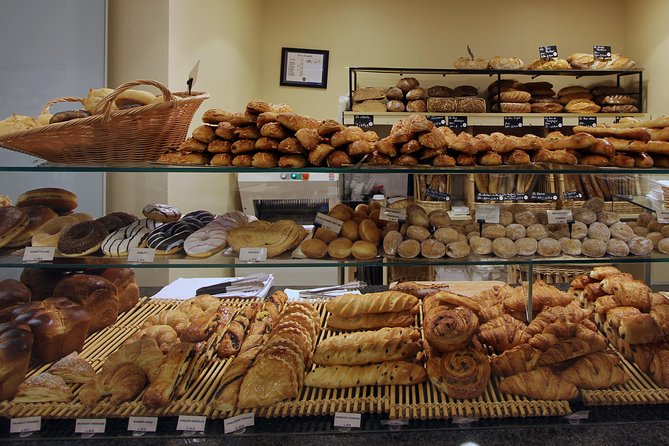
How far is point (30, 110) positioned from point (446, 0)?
13.7ft

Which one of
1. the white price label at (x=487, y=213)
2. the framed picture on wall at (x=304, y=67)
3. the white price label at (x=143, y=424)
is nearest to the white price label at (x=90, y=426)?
the white price label at (x=143, y=424)

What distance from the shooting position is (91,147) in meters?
1.63

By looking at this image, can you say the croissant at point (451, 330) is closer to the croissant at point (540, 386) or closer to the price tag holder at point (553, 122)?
the croissant at point (540, 386)

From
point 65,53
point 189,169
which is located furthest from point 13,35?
point 189,169

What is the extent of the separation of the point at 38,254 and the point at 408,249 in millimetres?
1242

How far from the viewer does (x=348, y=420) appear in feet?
4.91

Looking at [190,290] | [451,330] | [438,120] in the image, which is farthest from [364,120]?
[451,330]

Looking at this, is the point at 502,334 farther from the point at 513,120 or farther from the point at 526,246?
the point at 513,120

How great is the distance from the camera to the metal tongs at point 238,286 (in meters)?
2.48

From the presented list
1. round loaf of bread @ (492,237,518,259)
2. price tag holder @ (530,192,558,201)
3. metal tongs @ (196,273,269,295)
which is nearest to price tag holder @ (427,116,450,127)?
metal tongs @ (196,273,269,295)

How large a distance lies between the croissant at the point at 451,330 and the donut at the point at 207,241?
79 cm

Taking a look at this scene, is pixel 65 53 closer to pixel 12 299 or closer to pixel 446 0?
pixel 12 299

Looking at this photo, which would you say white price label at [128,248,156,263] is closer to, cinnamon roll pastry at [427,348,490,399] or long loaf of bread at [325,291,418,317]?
long loaf of bread at [325,291,418,317]

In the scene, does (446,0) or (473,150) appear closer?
(473,150)
